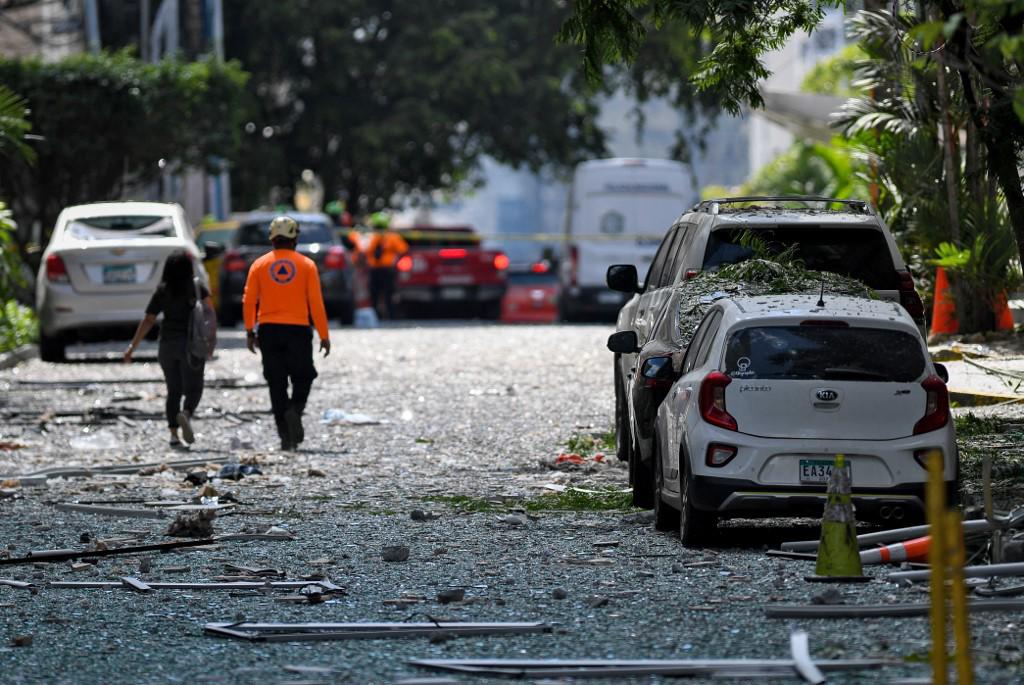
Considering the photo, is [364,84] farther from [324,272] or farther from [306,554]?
[306,554]

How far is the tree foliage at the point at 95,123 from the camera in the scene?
30781 millimetres

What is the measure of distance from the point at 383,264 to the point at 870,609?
3020cm

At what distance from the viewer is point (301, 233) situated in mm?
31938

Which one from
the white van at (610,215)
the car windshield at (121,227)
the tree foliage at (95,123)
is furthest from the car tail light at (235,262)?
the white van at (610,215)

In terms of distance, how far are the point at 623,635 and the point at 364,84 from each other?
143 feet

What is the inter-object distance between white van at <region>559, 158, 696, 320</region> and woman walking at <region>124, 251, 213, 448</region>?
19.2 m

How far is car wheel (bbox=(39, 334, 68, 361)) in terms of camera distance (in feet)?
82.7

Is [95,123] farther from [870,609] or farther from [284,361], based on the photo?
[870,609]

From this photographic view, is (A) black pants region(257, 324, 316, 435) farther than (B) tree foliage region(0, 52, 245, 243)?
No

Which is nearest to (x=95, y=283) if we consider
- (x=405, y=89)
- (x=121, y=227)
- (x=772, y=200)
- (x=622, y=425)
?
(x=121, y=227)

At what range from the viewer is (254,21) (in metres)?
49.2

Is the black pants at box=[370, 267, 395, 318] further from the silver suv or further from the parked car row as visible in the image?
the parked car row

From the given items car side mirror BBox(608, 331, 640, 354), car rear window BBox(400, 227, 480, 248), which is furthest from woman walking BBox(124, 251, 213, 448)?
car rear window BBox(400, 227, 480, 248)

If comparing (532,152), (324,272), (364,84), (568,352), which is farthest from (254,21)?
(568,352)
